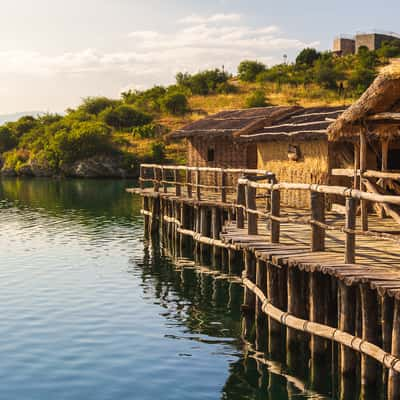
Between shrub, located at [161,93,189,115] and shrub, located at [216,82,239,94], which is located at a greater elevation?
shrub, located at [216,82,239,94]

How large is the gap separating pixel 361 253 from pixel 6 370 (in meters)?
7.51

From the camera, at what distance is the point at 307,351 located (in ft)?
44.2

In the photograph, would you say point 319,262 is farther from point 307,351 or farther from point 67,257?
point 67,257

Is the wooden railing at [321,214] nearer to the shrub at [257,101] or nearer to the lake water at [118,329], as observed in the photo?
the lake water at [118,329]

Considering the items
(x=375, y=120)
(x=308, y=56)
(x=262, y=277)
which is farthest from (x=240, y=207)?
(x=308, y=56)

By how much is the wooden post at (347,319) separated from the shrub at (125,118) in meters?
78.6

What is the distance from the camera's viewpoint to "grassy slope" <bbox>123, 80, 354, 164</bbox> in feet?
253

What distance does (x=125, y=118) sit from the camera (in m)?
89.1

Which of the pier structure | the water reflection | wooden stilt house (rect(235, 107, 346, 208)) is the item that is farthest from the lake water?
wooden stilt house (rect(235, 107, 346, 208))

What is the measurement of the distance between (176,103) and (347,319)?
257 feet

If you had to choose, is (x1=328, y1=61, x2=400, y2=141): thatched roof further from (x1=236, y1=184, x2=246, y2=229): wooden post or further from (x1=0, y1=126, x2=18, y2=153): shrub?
(x1=0, y1=126, x2=18, y2=153): shrub

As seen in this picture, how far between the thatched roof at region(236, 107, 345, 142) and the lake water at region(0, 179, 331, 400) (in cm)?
595

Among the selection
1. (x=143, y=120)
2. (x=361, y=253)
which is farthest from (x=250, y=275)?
(x=143, y=120)

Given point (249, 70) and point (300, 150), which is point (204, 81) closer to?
point (249, 70)
